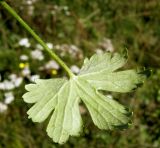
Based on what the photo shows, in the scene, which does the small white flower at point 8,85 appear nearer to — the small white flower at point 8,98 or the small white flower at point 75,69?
the small white flower at point 8,98

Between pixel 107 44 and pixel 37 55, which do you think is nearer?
pixel 37 55

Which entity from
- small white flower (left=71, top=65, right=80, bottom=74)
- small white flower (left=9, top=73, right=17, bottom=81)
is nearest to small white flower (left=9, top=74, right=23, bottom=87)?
small white flower (left=9, top=73, right=17, bottom=81)

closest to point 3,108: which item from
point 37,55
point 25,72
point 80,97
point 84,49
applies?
point 25,72

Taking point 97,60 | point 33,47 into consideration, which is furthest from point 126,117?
point 33,47

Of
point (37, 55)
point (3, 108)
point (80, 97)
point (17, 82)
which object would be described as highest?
point (37, 55)

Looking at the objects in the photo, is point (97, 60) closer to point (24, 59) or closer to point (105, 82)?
point (105, 82)

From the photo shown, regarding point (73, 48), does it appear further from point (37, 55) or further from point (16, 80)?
point (16, 80)

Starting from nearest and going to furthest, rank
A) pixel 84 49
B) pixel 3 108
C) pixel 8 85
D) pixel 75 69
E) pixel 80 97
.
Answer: pixel 80 97 < pixel 3 108 < pixel 8 85 < pixel 75 69 < pixel 84 49

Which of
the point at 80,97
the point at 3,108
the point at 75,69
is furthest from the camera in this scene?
the point at 75,69
